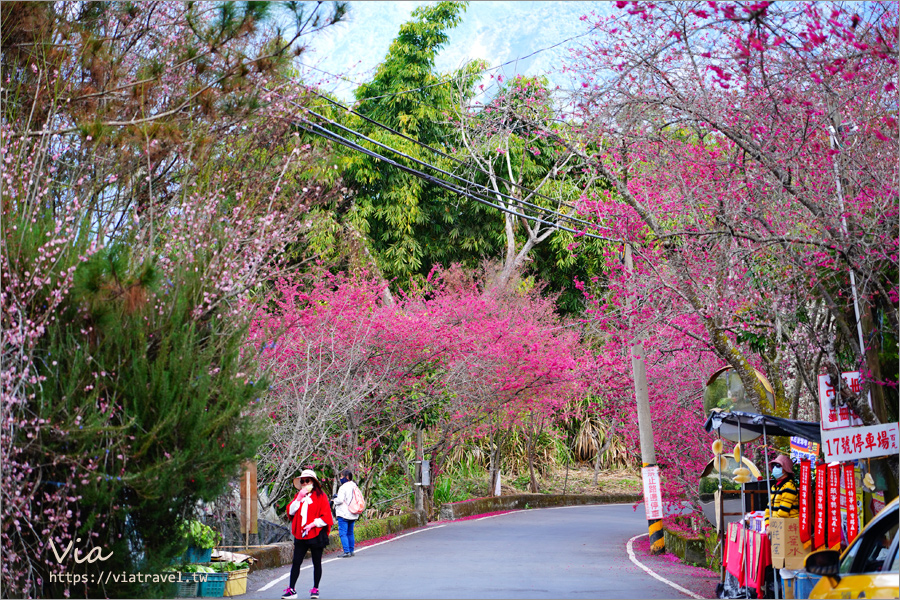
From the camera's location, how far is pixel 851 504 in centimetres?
947

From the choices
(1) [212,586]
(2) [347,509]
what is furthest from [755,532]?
(2) [347,509]

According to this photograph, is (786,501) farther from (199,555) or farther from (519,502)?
(519,502)

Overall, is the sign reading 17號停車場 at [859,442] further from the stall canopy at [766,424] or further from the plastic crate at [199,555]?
the plastic crate at [199,555]

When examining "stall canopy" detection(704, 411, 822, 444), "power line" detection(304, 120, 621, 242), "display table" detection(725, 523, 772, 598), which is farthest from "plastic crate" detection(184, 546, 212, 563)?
"stall canopy" detection(704, 411, 822, 444)

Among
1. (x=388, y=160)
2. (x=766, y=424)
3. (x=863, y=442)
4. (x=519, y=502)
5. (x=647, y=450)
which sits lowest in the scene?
(x=519, y=502)

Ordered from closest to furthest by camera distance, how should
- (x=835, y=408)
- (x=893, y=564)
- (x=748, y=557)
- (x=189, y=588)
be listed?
(x=893, y=564) < (x=835, y=408) < (x=748, y=557) < (x=189, y=588)

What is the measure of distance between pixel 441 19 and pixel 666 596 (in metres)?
25.0

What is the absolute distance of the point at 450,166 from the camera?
32750mm

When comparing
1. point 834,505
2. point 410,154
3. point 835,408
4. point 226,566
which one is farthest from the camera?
point 410,154

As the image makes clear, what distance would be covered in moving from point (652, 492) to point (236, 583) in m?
9.07

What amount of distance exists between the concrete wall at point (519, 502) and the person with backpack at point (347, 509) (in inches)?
353

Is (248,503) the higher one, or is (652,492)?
(248,503)

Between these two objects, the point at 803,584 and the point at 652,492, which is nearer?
the point at 803,584

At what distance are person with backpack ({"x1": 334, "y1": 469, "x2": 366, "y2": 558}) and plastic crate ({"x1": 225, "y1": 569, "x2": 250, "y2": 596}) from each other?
429 centimetres
